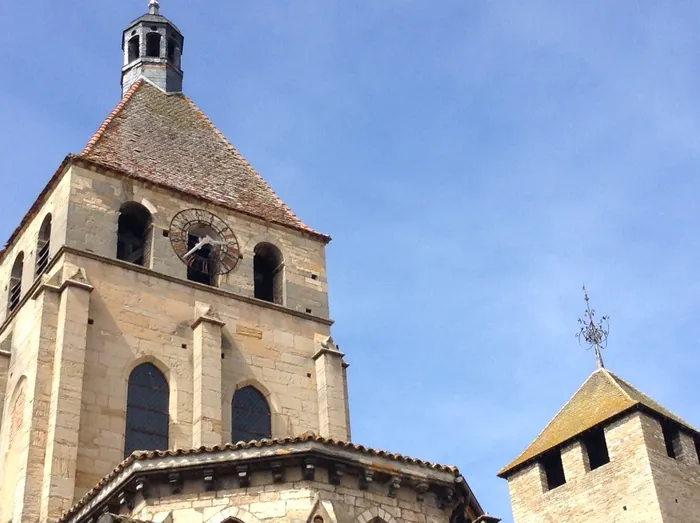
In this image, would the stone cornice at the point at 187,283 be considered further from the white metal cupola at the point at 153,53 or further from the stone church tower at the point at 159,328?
the white metal cupola at the point at 153,53

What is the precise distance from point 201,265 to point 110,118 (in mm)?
4786

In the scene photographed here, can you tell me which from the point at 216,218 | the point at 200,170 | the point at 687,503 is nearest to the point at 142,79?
the point at 200,170

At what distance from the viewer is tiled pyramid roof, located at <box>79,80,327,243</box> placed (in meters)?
26.2

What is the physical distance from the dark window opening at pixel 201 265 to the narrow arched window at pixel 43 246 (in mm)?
2908

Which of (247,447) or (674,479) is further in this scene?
(674,479)

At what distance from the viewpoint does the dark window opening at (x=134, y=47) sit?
106 ft

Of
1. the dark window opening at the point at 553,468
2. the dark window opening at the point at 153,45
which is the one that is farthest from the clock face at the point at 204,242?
the dark window opening at the point at 553,468

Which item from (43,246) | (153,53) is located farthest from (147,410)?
(153,53)

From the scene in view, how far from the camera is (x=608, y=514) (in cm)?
3447

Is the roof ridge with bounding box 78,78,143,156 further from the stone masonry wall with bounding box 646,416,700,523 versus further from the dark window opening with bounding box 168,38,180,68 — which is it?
the stone masonry wall with bounding box 646,416,700,523

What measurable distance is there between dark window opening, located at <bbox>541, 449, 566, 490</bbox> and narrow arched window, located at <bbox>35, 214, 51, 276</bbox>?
18.1 meters

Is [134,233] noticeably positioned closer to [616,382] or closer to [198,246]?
[198,246]

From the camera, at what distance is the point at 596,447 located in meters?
36.2

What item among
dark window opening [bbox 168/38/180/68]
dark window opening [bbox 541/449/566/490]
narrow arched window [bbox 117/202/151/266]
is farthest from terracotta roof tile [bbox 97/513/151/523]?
dark window opening [bbox 541/449/566/490]
